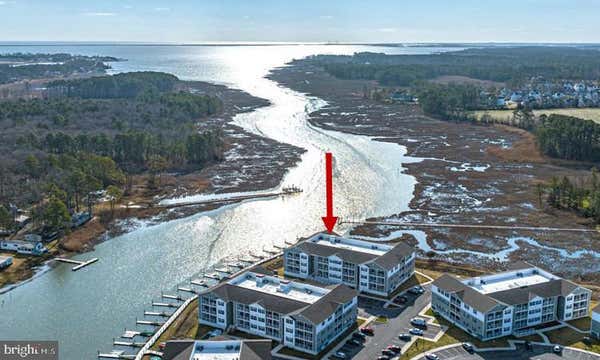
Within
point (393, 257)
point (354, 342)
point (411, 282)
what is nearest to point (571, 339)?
point (411, 282)

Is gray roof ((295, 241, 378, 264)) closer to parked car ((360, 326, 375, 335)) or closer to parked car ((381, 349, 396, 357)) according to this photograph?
parked car ((360, 326, 375, 335))

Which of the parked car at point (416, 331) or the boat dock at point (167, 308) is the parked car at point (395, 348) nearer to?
the parked car at point (416, 331)

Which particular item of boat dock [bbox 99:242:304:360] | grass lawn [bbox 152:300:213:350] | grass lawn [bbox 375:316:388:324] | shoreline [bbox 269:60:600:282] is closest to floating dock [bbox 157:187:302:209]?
shoreline [bbox 269:60:600:282]

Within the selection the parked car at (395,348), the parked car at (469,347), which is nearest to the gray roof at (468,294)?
the parked car at (469,347)

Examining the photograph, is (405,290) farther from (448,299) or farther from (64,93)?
(64,93)

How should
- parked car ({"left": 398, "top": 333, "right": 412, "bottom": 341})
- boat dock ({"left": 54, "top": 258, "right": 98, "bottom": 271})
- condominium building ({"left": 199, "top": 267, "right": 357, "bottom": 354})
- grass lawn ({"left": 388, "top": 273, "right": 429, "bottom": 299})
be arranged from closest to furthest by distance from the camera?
condominium building ({"left": 199, "top": 267, "right": 357, "bottom": 354}), parked car ({"left": 398, "top": 333, "right": 412, "bottom": 341}), grass lawn ({"left": 388, "top": 273, "right": 429, "bottom": 299}), boat dock ({"left": 54, "top": 258, "right": 98, "bottom": 271})

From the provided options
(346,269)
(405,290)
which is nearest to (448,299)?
(405,290)

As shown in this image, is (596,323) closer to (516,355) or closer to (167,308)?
(516,355)
